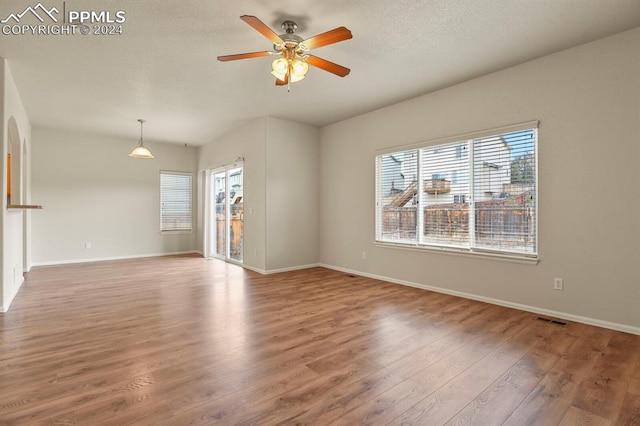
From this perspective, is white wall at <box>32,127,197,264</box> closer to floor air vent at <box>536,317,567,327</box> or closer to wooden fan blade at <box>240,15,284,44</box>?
wooden fan blade at <box>240,15,284,44</box>

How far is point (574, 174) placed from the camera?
330 cm

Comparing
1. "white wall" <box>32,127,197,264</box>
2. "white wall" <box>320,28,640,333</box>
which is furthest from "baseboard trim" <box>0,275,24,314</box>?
"white wall" <box>320,28,640,333</box>

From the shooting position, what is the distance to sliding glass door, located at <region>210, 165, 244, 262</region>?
689 cm

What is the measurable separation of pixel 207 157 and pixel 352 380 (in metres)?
7.16

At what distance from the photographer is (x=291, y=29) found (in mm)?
2885

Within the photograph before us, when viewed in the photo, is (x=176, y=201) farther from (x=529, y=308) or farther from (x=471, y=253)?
(x=529, y=308)

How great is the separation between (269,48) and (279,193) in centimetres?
296

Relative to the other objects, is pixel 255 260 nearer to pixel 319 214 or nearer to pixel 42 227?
pixel 319 214

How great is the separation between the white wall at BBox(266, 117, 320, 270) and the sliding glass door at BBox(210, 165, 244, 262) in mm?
1103

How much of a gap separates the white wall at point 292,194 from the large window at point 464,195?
1.59 meters

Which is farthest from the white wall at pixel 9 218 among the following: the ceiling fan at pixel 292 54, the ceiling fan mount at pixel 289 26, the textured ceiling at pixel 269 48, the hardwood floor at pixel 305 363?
the ceiling fan mount at pixel 289 26

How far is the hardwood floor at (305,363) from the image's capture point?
181cm

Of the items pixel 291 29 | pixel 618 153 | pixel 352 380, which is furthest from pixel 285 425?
pixel 618 153

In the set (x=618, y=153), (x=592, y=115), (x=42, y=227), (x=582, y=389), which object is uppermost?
(x=592, y=115)
